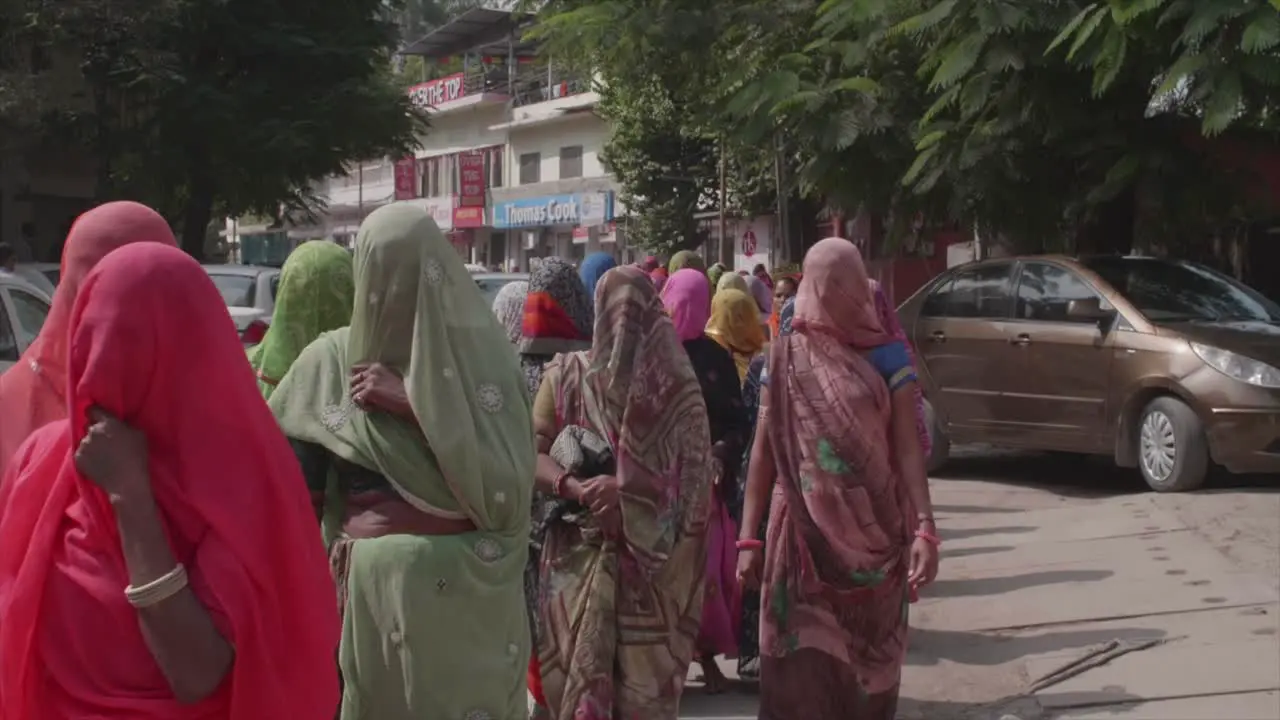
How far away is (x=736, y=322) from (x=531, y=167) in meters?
38.9

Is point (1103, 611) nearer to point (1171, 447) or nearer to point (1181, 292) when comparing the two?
point (1171, 447)

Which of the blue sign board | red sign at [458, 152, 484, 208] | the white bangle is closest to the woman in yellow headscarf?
the white bangle

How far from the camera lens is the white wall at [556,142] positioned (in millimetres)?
42219

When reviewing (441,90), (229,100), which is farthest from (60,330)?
(441,90)

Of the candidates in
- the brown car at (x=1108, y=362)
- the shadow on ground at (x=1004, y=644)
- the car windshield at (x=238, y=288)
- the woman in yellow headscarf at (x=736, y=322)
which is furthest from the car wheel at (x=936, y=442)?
the car windshield at (x=238, y=288)

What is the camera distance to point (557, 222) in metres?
45.0

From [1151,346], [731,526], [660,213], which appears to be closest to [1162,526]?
[1151,346]

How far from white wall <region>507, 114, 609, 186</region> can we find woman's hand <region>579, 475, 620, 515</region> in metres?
35.9

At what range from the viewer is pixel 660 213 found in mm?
33781

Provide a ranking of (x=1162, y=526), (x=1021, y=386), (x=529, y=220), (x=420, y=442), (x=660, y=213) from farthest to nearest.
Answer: (x=529, y=220), (x=660, y=213), (x=1021, y=386), (x=1162, y=526), (x=420, y=442)

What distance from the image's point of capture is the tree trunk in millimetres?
23359

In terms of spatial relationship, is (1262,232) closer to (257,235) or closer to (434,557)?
(434,557)

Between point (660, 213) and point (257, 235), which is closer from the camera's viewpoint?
point (660, 213)

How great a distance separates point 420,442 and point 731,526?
3.59m
